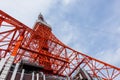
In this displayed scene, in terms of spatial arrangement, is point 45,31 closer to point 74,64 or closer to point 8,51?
point 74,64

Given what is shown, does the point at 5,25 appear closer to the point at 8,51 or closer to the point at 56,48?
the point at 8,51

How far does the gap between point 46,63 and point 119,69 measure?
11.1m

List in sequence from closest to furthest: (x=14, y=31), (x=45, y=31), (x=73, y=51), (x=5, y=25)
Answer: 1. (x=5, y=25)
2. (x=14, y=31)
3. (x=73, y=51)
4. (x=45, y=31)

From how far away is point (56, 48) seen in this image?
1067 inches

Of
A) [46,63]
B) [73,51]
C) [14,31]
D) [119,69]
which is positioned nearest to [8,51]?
[14,31]

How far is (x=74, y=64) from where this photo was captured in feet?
83.8

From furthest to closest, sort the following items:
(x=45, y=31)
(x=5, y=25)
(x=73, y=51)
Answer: (x=45, y=31) < (x=73, y=51) < (x=5, y=25)

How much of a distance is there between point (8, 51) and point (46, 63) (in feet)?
21.7

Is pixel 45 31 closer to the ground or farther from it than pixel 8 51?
farther from it

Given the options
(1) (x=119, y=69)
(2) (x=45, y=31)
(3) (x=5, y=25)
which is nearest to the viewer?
(3) (x=5, y=25)

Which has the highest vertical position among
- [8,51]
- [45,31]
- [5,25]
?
[45,31]

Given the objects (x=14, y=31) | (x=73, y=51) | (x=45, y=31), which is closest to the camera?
(x=14, y=31)

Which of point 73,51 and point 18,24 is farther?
point 73,51

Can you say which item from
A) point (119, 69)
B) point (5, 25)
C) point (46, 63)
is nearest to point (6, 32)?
point (5, 25)
